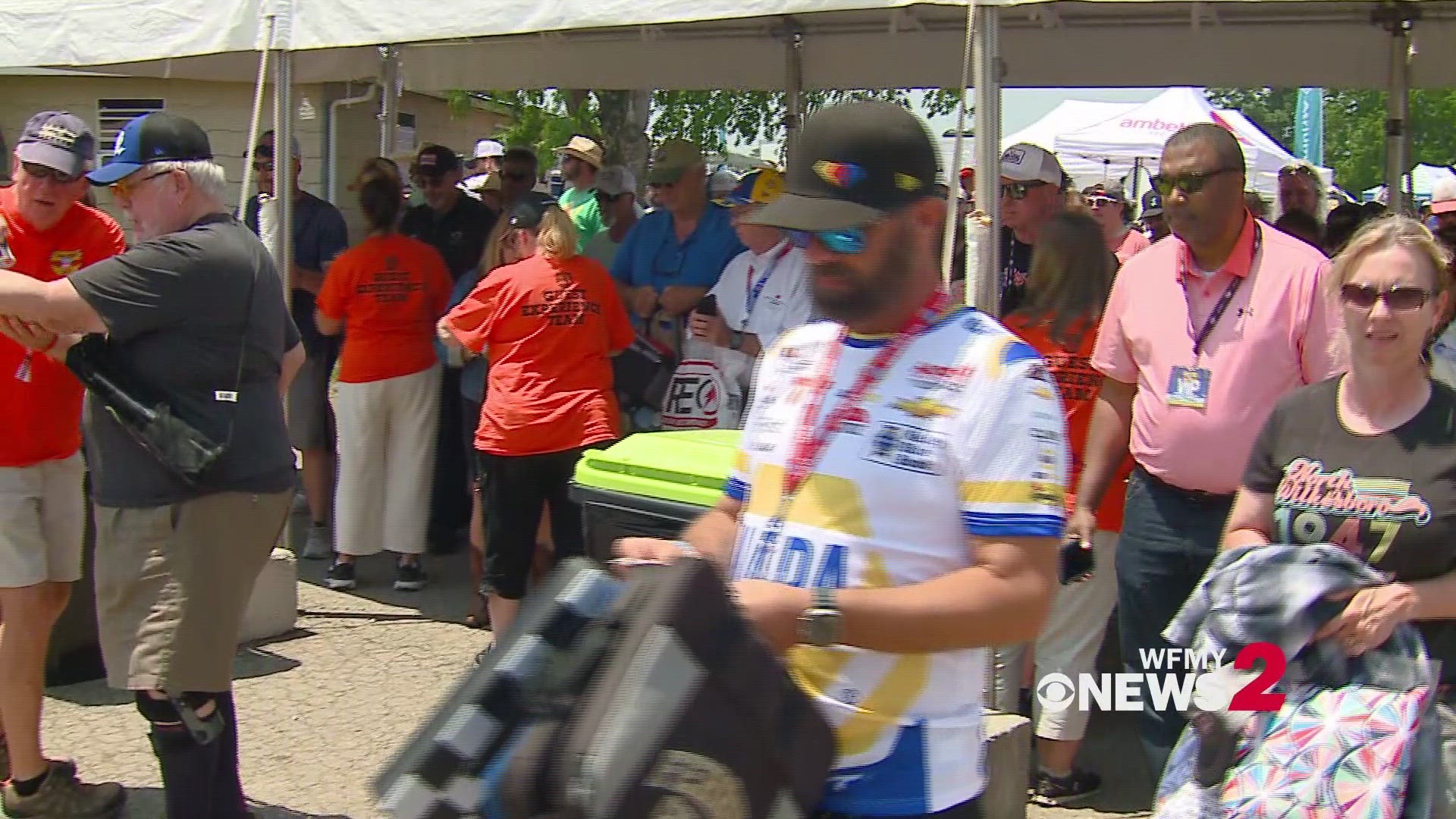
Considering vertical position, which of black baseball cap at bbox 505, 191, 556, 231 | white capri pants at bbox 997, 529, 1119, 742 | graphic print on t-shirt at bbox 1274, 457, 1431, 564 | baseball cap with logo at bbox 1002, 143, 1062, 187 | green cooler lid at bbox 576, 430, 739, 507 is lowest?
white capri pants at bbox 997, 529, 1119, 742

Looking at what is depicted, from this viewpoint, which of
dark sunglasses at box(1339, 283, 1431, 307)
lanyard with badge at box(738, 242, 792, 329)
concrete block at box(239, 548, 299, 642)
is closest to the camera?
dark sunglasses at box(1339, 283, 1431, 307)

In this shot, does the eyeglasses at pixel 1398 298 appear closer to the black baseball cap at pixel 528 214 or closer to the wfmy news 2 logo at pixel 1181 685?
the wfmy news 2 logo at pixel 1181 685

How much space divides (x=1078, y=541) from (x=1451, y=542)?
100cm

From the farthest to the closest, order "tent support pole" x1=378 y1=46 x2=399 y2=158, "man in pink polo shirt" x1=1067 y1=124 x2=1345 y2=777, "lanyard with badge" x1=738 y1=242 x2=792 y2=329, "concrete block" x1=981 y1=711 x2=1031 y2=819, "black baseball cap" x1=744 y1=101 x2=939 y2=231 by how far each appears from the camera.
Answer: "tent support pole" x1=378 y1=46 x2=399 y2=158 → "lanyard with badge" x1=738 y1=242 x2=792 y2=329 → "man in pink polo shirt" x1=1067 y1=124 x2=1345 y2=777 → "concrete block" x1=981 y1=711 x2=1031 y2=819 → "black baseball cap" x1=744 y1=101 x2=939 y2=231

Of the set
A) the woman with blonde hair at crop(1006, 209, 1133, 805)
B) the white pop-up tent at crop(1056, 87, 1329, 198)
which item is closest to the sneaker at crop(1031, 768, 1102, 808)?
the woman with blonde hair at crop(1006, 209, 1133, 805)

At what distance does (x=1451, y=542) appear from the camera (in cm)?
288

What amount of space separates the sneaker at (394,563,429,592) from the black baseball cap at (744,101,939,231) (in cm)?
561

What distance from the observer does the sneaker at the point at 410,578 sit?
7293 mm

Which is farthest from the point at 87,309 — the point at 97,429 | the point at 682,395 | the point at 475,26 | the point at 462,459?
the point at 462,459

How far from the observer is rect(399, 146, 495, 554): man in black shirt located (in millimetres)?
7820

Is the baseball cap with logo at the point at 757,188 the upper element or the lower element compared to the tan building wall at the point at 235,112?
lower

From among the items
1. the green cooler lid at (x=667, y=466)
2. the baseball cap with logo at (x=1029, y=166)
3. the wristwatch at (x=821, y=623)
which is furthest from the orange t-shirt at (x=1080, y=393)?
the wristwatch at (x=821, y=623)

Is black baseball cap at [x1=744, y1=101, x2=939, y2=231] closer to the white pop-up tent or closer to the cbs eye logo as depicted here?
the cbs eye logo

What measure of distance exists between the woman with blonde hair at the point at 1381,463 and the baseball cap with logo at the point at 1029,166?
2.78 metres
